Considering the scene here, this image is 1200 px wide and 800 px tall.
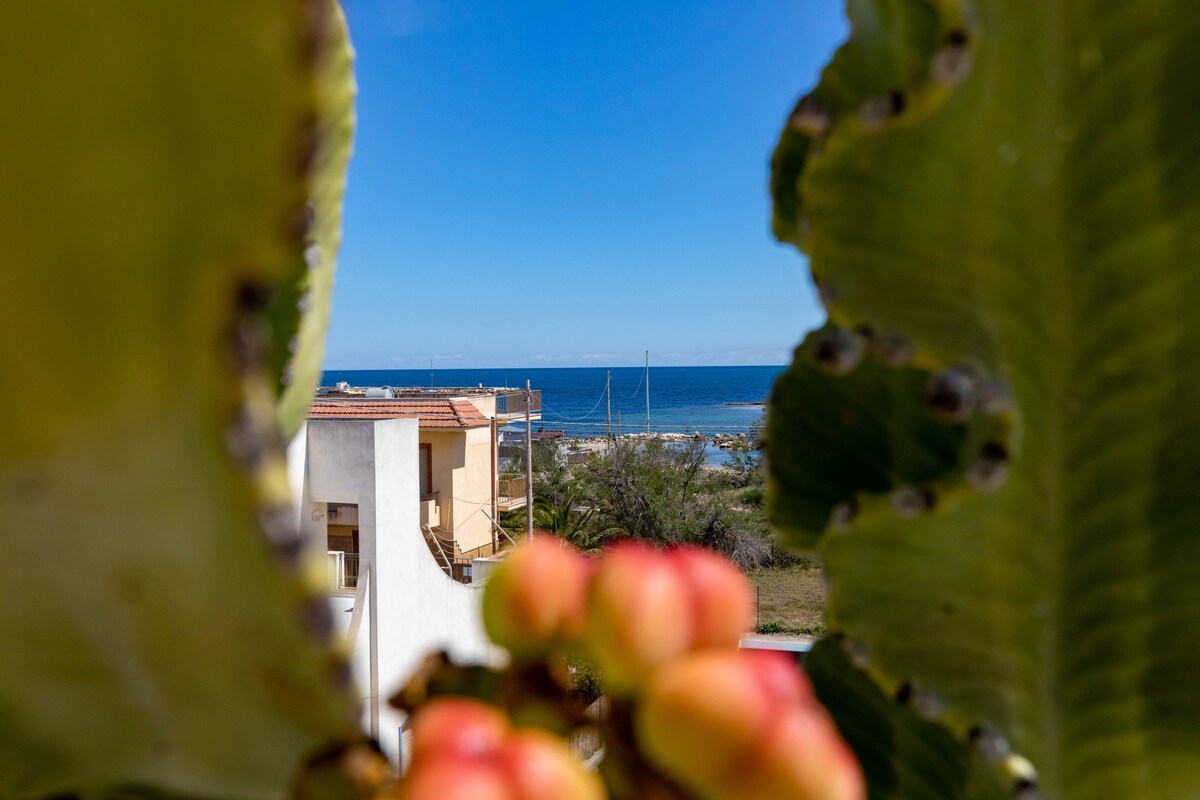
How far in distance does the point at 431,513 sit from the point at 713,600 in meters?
12.3

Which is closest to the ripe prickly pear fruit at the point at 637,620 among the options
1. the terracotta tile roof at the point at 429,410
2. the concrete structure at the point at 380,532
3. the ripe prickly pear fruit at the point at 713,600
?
the ripe prickly pear fruit at the point at 713,600

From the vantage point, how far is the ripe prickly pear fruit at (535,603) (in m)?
0.50

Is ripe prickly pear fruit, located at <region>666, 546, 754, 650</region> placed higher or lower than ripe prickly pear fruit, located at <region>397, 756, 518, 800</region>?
higher

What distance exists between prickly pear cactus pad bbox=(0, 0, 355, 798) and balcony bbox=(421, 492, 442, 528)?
1211 cm

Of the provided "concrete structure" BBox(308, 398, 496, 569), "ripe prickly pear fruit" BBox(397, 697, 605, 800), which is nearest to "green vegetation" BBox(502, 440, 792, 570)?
"concrete structure" BBox(308, 398, 496, 569)

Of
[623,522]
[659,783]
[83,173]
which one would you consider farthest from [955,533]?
[623,522]

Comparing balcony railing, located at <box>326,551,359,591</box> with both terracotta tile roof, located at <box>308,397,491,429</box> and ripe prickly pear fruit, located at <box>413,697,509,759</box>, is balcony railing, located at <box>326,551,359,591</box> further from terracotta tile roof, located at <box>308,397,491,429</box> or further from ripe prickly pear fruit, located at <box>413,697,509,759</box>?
ripe prickly pear fruit, located at <box>413,697,509,759</box>

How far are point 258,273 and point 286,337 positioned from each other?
34cm

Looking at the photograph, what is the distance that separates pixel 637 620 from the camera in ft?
1.36

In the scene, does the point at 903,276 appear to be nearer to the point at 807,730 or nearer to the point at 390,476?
the point at 807,730

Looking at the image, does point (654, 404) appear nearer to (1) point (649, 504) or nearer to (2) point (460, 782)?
(1) point (649, 504)

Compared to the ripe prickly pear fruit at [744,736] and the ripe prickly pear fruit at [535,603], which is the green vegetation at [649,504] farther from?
the ripe prickly pear fruit at [744,736]

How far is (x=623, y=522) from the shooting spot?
53.9ft

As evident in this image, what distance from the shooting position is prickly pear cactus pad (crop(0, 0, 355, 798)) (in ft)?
1.07
